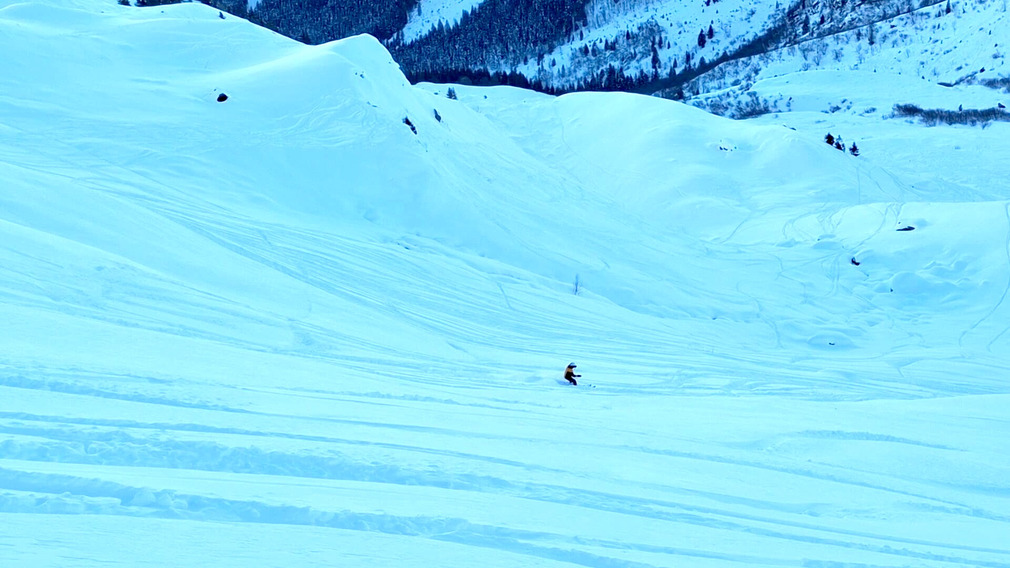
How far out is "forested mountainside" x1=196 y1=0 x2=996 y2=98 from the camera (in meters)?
86.9

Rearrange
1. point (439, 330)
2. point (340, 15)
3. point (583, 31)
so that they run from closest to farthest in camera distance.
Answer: point (439, 330)
point (583, 31)
point (340, 15)

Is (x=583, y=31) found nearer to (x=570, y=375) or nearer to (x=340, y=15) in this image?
(x=340, y=15)

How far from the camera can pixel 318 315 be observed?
11.5m

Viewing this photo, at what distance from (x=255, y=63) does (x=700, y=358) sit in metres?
15.1

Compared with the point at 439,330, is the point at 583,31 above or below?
above

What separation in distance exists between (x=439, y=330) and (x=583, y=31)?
361 ft

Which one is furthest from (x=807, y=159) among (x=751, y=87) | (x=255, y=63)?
(x=751, y=87)

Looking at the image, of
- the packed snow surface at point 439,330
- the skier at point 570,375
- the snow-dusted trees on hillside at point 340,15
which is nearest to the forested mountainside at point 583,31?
the snow-dusted trees on hillside at point 340,15

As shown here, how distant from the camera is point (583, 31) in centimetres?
11494

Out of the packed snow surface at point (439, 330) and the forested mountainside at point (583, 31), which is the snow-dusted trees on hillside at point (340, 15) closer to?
the forested mountainside at point (583, 31)

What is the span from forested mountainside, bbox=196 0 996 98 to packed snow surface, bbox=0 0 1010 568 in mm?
53136

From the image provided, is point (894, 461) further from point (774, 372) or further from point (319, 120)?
point (319, 120)

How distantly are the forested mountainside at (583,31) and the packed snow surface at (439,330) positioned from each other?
53.1 m

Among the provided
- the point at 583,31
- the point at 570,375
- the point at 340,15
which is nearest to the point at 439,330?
the point at 570,375
